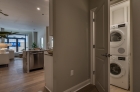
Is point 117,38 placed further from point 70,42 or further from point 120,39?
point 70,42

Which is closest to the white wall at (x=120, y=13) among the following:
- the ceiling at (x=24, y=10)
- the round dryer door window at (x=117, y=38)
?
the round dryer door window at (x=117, y=38)

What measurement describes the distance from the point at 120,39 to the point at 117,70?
0.87 m

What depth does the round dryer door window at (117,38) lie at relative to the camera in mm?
2207

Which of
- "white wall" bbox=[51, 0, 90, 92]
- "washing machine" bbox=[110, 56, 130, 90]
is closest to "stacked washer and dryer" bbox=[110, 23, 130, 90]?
"washing machine" bbox=[110, 56, 130, 90]

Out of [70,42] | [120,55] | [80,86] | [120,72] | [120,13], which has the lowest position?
[80,86]

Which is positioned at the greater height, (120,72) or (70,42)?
(70,42)

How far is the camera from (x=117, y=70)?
7.52 feet

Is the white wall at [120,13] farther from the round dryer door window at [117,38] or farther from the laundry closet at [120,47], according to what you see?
the round dryer door window at [117,38]

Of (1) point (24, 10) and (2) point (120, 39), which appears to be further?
(1) point (24, 10)

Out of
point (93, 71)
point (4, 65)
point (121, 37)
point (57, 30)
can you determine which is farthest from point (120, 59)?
point (4, 65)

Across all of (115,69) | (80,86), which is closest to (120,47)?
(115,69)

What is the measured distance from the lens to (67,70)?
1.89 m

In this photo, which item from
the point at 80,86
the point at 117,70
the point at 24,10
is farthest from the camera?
the point at 24,10

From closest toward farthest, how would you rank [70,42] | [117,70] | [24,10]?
[70,42], [117,70], [24,10]
